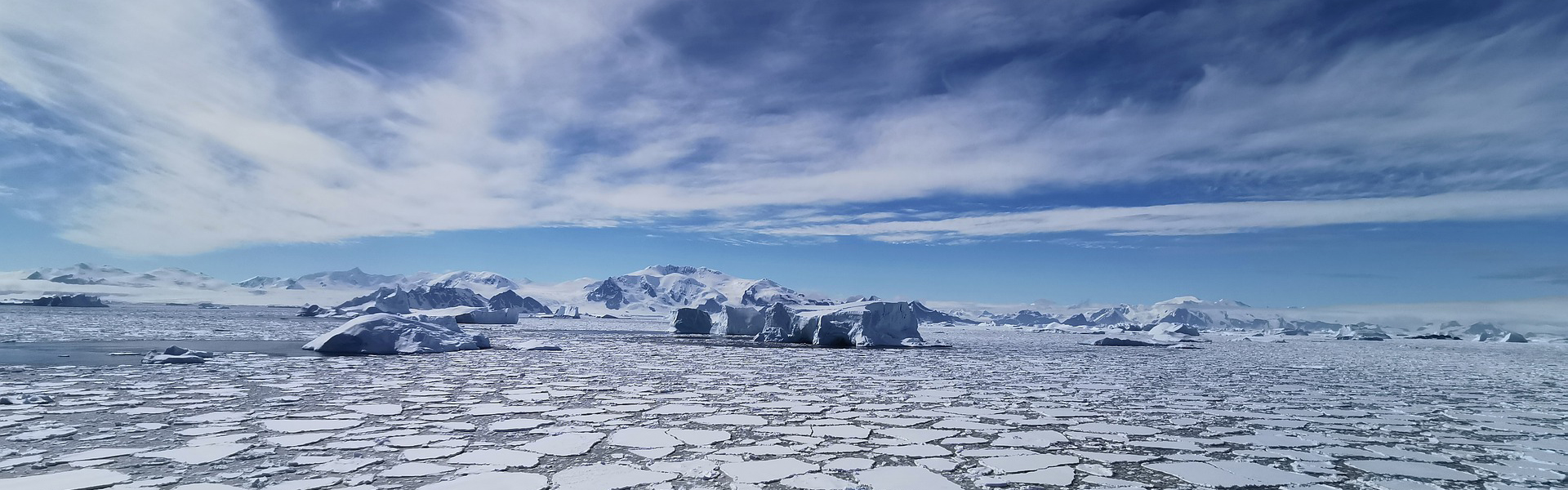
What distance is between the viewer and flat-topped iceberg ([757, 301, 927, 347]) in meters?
20.8

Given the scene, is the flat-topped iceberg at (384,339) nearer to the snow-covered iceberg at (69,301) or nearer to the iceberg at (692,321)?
the iceberg at (692,321)

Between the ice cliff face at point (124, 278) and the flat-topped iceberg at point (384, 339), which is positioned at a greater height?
the ice cliff face at point (124, 278)

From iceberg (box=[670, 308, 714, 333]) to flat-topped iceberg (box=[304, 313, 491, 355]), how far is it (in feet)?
48.5

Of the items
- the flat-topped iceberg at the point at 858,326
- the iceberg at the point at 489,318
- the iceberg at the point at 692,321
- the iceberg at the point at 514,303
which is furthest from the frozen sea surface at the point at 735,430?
the iceberg at the point at 514,303

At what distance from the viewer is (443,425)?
5.12 meters

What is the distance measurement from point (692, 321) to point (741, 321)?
218cm

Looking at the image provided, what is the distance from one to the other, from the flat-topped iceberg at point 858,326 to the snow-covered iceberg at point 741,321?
625cm

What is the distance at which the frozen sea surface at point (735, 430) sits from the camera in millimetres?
3752

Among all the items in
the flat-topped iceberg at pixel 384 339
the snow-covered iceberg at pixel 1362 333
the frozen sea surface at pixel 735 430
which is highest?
the flat-topped iceberg at pixel 384 339

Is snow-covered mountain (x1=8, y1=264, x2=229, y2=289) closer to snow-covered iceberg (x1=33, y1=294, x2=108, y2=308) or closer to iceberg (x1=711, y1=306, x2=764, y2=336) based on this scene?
snow-covered iceberg (x1=33, y1=294, x2=108, y2=308)

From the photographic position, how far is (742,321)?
96.8 feet

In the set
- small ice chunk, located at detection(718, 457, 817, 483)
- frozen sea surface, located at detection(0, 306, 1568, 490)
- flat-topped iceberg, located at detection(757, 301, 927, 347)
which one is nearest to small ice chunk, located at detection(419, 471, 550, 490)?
frozen sea surface, located at detection(0, 306, 1568, 490)

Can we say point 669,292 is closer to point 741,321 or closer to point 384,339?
point 741,321

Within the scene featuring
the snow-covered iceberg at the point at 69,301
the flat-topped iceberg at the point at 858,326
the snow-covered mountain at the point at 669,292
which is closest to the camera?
the flat-topped iceberg at the point at 858,326
